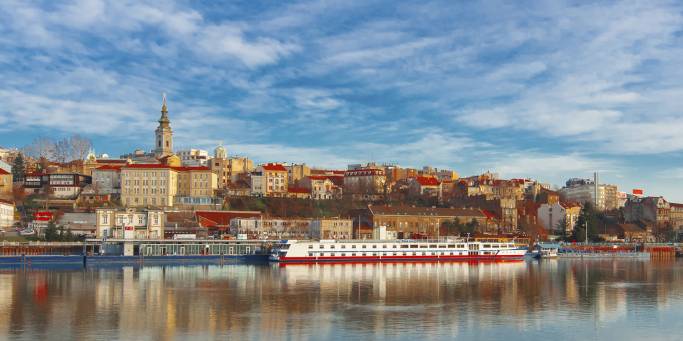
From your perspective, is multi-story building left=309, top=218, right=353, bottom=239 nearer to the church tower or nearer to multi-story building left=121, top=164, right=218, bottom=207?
multi-story building left=121, top=164, right=218, bottom=207

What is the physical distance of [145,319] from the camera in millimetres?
27125

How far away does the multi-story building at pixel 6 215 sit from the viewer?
7144 centimetres

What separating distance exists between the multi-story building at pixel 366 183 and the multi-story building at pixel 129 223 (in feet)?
127

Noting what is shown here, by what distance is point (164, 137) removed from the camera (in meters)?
105

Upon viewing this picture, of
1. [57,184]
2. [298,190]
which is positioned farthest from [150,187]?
[298,190]

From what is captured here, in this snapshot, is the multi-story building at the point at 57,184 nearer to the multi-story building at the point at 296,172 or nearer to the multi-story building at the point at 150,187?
the multi-story building at the point at 150,187

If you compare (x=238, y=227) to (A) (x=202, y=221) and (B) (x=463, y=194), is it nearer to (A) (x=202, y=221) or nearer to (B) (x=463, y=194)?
(A) (x=202, y=221)

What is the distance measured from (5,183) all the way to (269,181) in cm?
3211

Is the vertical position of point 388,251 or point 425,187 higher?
point 425,187

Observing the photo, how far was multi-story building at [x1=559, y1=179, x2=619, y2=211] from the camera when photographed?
146625 millimetres

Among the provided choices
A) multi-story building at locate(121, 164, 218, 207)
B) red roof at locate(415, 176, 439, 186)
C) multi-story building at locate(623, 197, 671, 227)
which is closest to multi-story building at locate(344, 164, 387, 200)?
red roof at locate(415, 176, 439, 186)

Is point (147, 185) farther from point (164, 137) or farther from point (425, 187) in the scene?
point (425, 187)

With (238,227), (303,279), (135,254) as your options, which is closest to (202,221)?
(238,227)

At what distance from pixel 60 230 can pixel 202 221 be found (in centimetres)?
1444
